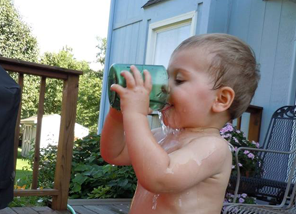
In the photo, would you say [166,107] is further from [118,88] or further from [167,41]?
[167,41]

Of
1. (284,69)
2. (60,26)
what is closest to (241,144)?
(284,69)

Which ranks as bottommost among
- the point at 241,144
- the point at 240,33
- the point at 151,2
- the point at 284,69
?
the point at 241,144

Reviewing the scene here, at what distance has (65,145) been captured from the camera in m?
2.99

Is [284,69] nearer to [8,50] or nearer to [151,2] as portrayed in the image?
[151,2]

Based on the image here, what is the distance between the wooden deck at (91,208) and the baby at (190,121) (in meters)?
1.97

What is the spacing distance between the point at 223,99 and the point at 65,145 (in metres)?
2.18

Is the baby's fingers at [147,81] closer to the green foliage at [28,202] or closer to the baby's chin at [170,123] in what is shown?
the baby's chin at [170,123]

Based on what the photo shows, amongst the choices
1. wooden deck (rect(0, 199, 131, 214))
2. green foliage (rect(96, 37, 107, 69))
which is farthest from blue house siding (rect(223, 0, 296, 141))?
green foliage (rect(96, 37, 107, 69))

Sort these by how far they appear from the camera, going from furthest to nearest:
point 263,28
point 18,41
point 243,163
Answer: point 18,41 → point 263,28 → point 243,163

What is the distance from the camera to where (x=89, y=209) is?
3213 mm

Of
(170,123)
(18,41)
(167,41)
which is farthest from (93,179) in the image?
(18,41)

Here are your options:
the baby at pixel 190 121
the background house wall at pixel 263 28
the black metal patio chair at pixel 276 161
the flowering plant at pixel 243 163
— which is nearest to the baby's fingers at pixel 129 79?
the baby at pixel 190 121

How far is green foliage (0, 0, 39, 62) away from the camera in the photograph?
55.1ft

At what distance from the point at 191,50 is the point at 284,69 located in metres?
3.23
